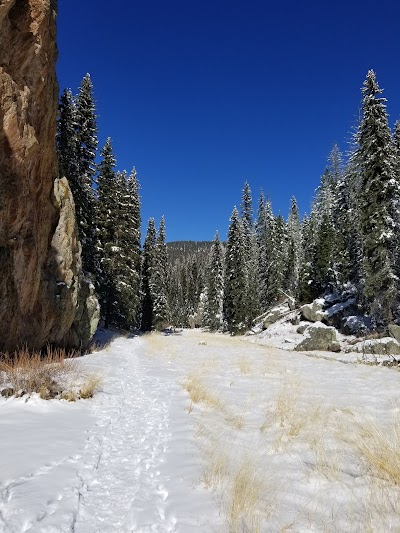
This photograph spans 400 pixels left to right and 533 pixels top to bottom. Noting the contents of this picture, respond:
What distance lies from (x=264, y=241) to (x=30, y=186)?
48808 millimetres

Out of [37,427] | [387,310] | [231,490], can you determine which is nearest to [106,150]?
[387,310]

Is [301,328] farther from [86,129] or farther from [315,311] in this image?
[86,129]

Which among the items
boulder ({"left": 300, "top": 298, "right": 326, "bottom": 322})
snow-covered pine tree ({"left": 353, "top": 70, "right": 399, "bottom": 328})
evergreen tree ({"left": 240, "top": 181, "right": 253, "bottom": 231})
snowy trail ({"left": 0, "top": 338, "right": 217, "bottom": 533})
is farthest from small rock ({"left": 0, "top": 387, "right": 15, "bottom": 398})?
evergreen tree ({"left": 240, "top": 181, "right": 253, "bottom": 231})

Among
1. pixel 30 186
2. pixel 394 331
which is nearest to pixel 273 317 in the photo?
pixel 394 331

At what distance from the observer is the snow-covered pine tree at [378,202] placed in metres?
22.7

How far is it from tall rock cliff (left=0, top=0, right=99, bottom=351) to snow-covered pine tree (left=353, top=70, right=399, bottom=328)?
1861 cm

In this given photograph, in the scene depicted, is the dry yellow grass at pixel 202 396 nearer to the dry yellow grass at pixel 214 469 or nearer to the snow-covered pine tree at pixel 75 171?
the dry yellow grass at pixel 214 469

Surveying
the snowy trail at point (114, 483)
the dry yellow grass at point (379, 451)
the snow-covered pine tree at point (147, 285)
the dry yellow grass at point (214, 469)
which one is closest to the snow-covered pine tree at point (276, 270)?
the snow-covered pine tree at point (147, 285)

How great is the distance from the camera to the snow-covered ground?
3.39 meters

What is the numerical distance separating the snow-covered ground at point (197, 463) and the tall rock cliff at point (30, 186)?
15.2ft

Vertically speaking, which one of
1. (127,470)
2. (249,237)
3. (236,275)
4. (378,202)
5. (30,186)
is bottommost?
(127,470)

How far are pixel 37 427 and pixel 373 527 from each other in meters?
4.65

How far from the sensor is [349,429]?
629 cm

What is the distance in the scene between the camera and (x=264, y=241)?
57906mm
